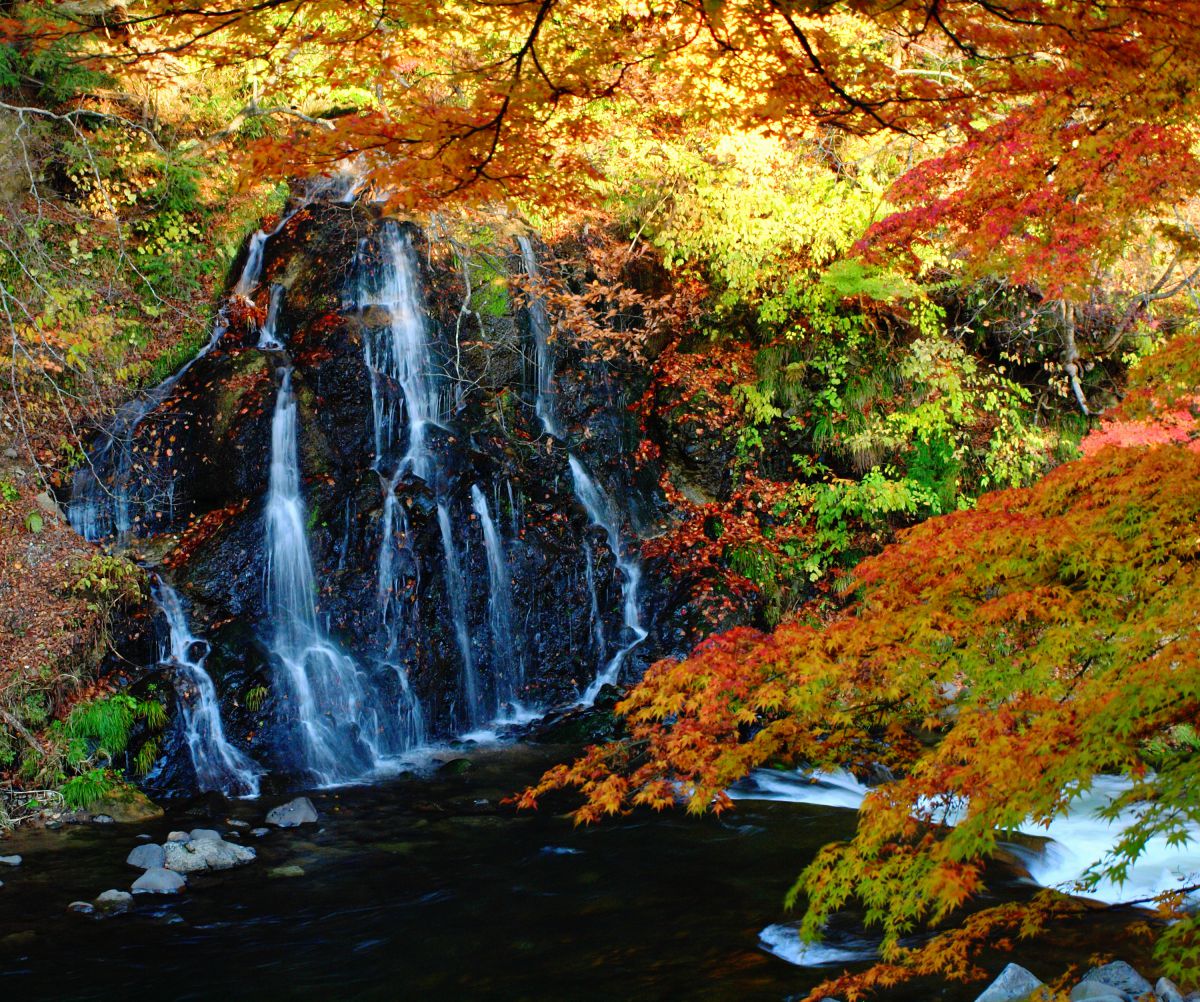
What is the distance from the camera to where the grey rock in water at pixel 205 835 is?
6.98m

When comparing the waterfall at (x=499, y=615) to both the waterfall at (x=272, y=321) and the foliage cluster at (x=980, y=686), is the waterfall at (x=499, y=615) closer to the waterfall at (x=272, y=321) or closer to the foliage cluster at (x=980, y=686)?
the waterfall at (x=272, y=321)

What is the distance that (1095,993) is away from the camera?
437cm

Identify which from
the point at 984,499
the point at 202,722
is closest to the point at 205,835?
the point at 202,722

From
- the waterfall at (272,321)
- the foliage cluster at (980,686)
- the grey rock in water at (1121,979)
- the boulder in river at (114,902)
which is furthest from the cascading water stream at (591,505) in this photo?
the grey rock in water at (1121,979)

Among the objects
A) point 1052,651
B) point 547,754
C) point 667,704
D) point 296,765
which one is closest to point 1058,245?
point 1052,651

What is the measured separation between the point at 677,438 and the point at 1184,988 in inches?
370

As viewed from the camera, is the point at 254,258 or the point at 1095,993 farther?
the point at 254,258

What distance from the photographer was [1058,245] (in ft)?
23.7

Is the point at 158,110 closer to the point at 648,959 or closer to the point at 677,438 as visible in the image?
the point at 677,438

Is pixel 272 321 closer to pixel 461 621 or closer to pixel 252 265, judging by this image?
pixel 252 265

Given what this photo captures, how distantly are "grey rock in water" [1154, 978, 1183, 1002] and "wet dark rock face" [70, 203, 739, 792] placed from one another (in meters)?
7.01

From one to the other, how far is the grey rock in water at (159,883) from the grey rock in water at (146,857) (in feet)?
0.78

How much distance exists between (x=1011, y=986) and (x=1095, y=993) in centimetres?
37

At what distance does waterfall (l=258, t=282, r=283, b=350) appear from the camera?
38.7ft
